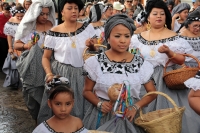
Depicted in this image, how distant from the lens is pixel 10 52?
27.3 feet

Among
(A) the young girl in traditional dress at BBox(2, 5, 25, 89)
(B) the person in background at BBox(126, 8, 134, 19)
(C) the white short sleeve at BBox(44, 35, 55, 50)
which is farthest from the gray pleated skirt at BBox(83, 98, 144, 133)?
(B) the person in background at BBox(126, 8, 134, 19)

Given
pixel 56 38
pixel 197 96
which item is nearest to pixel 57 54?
pixel 56 38

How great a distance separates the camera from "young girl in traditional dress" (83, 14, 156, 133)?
3.50m

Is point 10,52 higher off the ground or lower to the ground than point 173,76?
lower

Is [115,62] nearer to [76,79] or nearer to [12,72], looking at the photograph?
[76,79]

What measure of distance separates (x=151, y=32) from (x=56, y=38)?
1288 millimetres

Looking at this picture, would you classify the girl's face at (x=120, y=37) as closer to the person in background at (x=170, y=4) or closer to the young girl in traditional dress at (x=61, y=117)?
the young girl in traditional dress at (x=61, y=117)

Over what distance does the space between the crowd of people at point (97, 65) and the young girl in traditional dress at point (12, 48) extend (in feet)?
8.29

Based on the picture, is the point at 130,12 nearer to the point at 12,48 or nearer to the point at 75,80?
the point at 12,48

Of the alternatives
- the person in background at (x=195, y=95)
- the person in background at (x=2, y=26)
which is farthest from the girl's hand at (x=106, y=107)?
the person in background at (x=2, y=26)

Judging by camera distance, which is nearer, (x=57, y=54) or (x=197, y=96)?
(x=197, y=96)

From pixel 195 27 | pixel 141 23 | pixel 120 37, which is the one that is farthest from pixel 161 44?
pixel 141 23

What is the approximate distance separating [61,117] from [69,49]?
1.38 metres

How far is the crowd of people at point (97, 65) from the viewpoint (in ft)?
11.4
